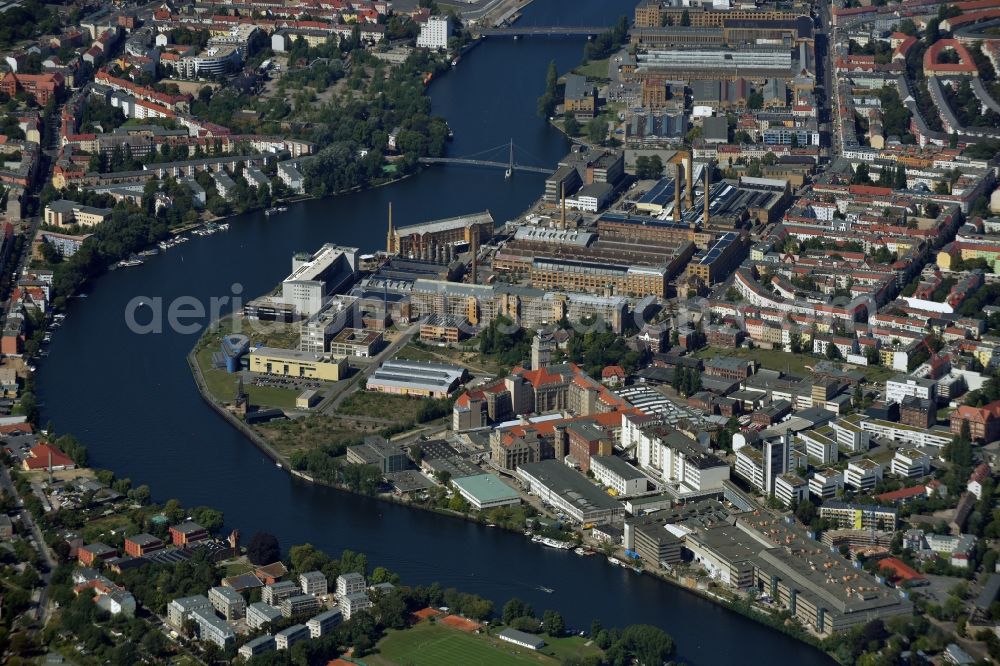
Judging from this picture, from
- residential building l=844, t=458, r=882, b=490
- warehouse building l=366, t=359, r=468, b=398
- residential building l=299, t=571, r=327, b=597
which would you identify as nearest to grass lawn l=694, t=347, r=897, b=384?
residential building l=844, t=458, r=882, b=490

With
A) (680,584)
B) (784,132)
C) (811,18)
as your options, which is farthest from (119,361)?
(811,18)

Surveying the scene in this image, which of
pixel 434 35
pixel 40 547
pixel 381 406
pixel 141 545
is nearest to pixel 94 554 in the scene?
pixel 141 545

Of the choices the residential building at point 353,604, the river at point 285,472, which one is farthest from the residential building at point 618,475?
the residential building at point 353,604

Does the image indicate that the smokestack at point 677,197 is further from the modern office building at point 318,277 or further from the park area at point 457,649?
the park area at point 457,649

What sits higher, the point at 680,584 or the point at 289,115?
the point at 289,115

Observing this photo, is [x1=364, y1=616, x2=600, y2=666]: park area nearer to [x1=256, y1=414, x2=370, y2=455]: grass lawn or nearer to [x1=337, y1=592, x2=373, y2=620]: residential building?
[x1=337, y1=592, x2=373, y2=620]: residential building

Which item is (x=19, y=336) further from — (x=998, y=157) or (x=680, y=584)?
(x=998, y=157)
